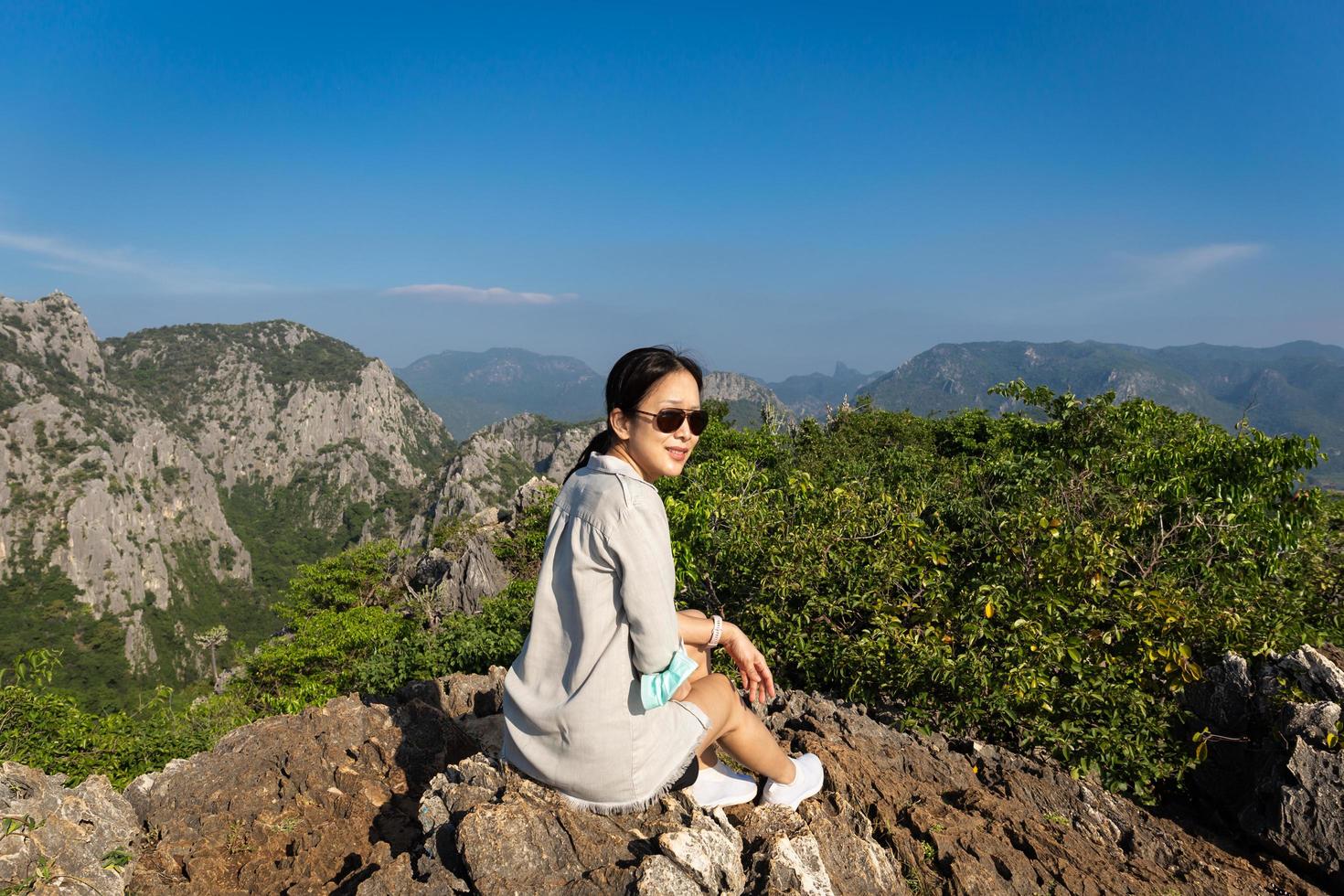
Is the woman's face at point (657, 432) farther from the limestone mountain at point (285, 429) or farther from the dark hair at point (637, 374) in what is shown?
the limestone mountain at point (285, 429)

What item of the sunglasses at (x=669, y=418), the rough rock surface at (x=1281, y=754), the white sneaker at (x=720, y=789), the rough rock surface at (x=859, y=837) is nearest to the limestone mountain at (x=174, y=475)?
the rough rock surface at (x=859, y=837)

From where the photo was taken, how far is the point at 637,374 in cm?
284

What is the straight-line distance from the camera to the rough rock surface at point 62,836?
115 inches

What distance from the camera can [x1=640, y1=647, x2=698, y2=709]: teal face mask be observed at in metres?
2.71

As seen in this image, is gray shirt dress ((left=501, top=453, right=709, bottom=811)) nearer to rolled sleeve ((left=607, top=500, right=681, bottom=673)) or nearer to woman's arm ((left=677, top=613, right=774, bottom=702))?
rolled sleeve ((left=607, top=500, right=681, bottom=673))

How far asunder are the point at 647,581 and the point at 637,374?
87cm

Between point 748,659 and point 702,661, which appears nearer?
point 748,659

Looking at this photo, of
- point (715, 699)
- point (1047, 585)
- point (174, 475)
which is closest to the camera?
point (715, 699)

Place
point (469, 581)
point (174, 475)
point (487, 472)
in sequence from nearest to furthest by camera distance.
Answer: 1. point (469, 581)
2. point (487, 472)
3. point (174, 475)

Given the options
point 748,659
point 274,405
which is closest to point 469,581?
point 748,659

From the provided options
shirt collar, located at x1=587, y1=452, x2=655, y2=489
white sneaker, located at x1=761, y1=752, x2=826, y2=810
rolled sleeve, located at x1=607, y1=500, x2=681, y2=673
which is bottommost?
white sneaker, located at x1=761, y1=752, x2=826, y2=810

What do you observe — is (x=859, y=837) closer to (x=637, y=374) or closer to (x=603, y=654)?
(x=603, y=654)

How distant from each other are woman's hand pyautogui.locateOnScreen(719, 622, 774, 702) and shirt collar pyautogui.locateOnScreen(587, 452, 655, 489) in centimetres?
105

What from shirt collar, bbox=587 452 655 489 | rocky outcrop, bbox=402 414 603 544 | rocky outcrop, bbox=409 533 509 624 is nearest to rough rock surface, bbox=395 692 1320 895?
shirt collar, bbox=587 452 655 489
